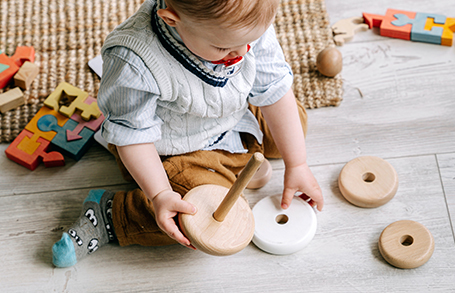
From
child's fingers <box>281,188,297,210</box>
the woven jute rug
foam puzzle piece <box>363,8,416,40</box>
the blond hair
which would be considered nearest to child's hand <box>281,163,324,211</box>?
child's fingers <box>281,188,297,210</box>

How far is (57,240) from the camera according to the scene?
787mm

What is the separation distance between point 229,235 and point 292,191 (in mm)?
182

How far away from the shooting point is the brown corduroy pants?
0.72 meters

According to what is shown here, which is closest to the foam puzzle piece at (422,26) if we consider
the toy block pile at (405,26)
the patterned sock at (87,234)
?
the toy block pile at (405,26)

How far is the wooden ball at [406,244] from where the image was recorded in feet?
2.33

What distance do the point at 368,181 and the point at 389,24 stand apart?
0.40 metres

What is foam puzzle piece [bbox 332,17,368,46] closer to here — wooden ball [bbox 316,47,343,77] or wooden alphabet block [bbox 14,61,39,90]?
wooden ball [bbox 316,47,343,77]

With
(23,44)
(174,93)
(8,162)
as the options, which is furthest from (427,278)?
(23,44)

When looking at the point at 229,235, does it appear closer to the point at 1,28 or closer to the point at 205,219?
the point at 205,219

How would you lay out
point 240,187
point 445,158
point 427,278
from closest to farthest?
point 240,187
point 427,278
point 445,158

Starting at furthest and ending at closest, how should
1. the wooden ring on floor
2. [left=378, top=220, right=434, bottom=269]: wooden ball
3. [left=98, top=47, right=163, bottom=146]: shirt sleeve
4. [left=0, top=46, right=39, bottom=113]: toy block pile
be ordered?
[left=0, top=46, right=39, bottom=113]: toy block pile
the wooden ring on floor
[left=378, top=220, right=434, bottom=269]: wooden ball
[left=98, top=47, right=163, bottom=146]: shirt sleeve

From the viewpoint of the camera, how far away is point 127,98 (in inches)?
23.9

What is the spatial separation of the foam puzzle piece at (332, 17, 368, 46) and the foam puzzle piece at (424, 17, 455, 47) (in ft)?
0.43

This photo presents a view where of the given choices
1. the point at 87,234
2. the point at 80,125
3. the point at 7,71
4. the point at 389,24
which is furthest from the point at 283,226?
the point at 7,71
